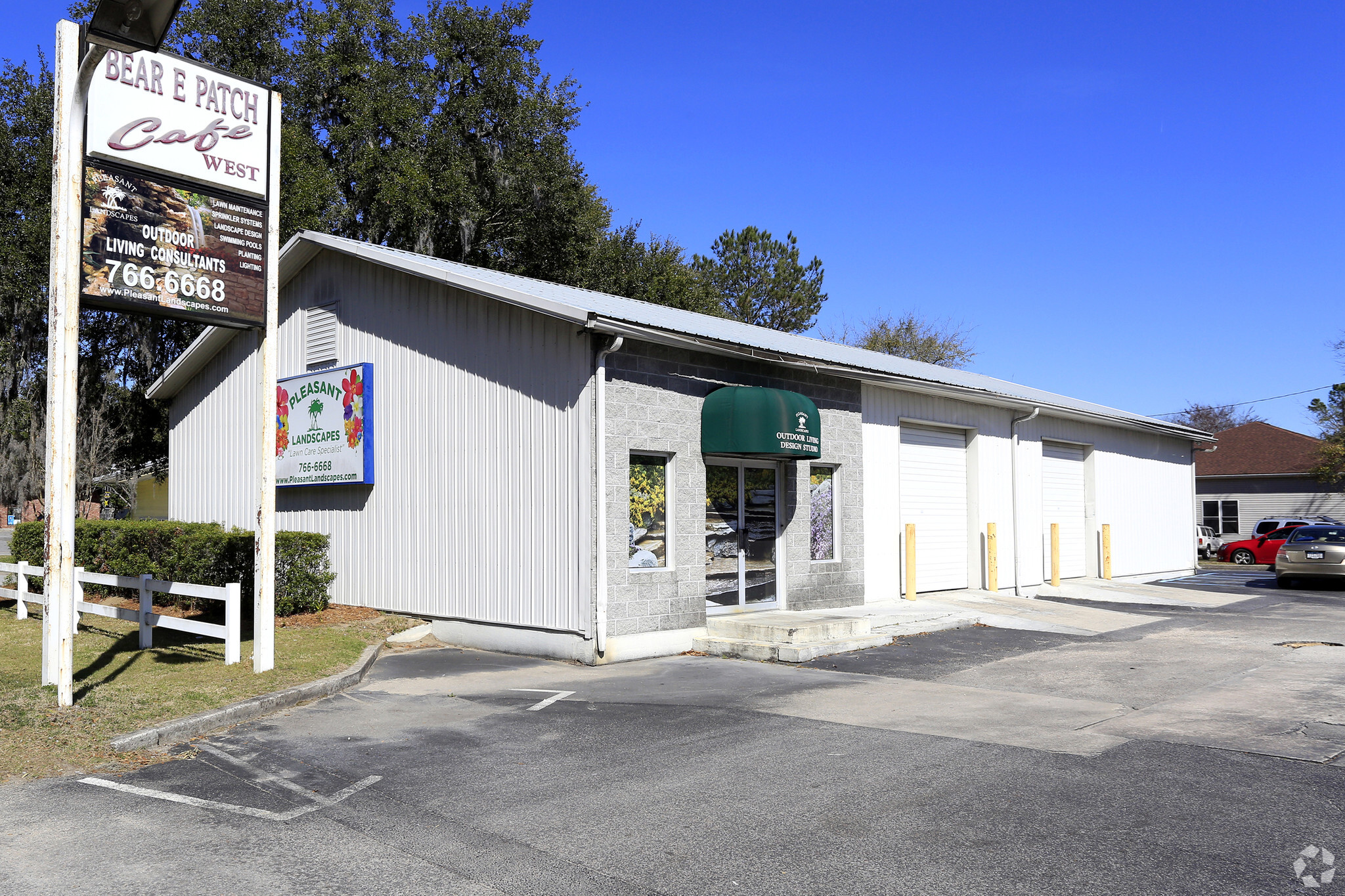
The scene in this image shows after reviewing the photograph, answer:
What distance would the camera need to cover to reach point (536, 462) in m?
12.3

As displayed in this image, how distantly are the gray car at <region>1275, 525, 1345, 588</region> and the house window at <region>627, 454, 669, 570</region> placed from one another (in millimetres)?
17437

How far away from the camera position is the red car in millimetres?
32812

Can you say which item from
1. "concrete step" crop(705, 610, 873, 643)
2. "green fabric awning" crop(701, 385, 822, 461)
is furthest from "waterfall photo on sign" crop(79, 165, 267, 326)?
"concrete step" crop(705, 610, 873, 643)

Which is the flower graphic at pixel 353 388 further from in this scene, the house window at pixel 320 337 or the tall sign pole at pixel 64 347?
the tall sign pole at pixel 64 347

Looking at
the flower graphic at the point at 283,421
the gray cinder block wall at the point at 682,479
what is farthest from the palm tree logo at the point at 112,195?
the flower graphic at the point at 283,421

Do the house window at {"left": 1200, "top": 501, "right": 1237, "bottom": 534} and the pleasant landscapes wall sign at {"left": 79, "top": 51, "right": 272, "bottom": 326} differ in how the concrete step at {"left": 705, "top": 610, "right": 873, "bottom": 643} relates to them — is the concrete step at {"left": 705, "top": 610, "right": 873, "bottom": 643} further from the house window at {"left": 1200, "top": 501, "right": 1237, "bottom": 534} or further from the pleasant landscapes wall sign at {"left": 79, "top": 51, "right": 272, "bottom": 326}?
the house window at {"left": 1200, "top": 501, "right": 1237, "bottom": 534}

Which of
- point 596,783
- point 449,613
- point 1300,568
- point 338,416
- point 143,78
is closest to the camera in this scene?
point 596,783

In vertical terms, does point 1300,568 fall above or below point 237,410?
below

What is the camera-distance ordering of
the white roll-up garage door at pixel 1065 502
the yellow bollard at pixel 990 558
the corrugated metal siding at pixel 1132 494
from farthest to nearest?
the corrugated metal siding at pixel 1132 494 → the white roll-up garage door at pixel 1065 502 → the yellow bollard at pixel 990 558

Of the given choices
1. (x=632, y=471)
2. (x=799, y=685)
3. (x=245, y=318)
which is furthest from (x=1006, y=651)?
(x=245, y=318)

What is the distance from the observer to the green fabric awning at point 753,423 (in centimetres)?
1252

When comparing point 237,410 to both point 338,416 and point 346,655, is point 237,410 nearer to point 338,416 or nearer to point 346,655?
point 338,416

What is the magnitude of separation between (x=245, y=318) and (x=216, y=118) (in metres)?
1.94

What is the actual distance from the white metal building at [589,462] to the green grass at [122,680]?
1905 mm
